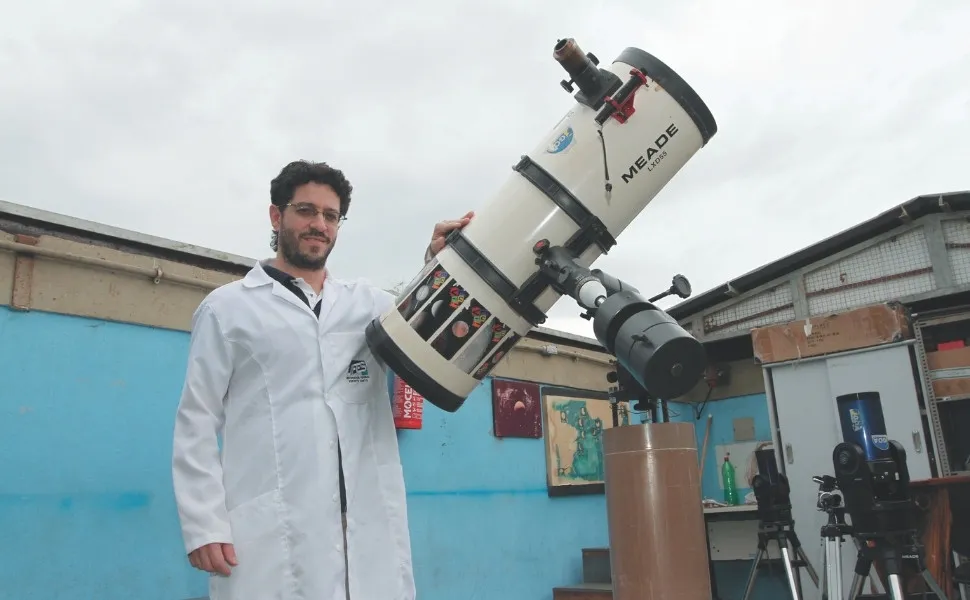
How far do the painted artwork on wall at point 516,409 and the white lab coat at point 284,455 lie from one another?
328cm

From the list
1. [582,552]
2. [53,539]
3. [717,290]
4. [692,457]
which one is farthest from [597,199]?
[717,290]

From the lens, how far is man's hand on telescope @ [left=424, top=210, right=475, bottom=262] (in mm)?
1953

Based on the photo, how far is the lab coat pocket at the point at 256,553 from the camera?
4.91 ft

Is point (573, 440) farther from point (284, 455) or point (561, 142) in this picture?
point (284, 455)

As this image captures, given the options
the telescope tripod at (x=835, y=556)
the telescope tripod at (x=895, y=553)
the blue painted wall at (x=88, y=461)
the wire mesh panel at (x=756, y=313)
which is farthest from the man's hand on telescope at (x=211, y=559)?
the wire mesh panel at (x=756, y=313)

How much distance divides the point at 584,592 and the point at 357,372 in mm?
3716

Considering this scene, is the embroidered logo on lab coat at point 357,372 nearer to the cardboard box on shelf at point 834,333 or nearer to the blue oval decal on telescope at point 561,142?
the blue oval decal on telescope at point 561,142

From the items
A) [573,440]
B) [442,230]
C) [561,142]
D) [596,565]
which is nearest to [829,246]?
[573,440]

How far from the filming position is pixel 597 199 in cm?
184

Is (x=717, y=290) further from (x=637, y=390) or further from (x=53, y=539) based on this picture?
(x=53, y=539)

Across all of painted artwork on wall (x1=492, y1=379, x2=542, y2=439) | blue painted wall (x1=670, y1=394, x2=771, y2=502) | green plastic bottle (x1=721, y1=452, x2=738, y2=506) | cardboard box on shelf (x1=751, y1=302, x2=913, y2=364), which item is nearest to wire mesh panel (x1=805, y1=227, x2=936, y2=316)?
cardboard box on shelf (x1=751, y1=302, x2=913, y2=364)

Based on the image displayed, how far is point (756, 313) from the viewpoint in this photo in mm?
6395

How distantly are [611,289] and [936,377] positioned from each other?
4.66 metres

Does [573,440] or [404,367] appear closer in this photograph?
[404,367]
